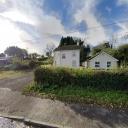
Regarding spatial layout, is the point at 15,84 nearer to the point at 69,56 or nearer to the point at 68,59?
the point at 68,59

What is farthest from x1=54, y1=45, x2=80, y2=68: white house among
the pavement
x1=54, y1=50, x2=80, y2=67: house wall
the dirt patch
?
the pavement

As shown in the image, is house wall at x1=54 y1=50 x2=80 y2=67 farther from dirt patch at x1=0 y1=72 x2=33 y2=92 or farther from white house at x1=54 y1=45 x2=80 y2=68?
dirt patch at x1=0 y1=72 x2=33 y2=92

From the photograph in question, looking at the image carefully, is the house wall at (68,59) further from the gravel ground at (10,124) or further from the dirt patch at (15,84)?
Result: the gravel ground at (10,124)

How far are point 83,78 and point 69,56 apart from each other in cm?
3055

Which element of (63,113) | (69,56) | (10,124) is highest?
(69,56)

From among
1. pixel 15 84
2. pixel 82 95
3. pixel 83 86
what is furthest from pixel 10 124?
pixel 15 84

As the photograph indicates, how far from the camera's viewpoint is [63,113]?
8.23 meters

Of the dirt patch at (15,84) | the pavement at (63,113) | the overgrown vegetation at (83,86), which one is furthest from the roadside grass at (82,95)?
the dirt patch at (15,84)

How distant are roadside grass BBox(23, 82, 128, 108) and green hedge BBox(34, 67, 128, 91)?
1.62 feet

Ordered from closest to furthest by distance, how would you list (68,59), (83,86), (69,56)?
1. (83,86)
2. (68,59)
3. (69,56)

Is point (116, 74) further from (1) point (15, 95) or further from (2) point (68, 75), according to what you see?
(1) point (15, 95)

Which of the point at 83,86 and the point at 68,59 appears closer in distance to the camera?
the point at 83,86

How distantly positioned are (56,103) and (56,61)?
116ft

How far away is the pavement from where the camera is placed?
7.14 metres
